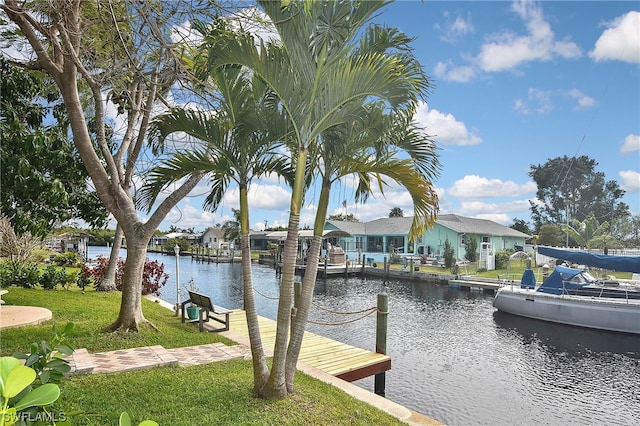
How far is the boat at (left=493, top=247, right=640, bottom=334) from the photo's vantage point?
14.1 meters

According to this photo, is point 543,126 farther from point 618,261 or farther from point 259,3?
point 259,3

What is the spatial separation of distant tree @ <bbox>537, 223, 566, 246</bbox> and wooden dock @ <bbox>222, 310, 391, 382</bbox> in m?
37.1

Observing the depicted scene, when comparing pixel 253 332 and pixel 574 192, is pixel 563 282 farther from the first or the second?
pixel 574 192

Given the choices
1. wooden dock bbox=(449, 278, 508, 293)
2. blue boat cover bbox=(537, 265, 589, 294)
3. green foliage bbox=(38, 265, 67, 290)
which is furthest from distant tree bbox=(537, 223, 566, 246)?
green foliage bbox=(38, 265, 67, 290)

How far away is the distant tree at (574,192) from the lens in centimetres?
4809

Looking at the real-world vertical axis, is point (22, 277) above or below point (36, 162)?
below

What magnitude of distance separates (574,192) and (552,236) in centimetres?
1528

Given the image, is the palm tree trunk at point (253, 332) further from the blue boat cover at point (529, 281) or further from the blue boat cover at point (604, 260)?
the blue boat cover at point (529, 281)

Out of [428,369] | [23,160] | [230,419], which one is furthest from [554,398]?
[23,160]

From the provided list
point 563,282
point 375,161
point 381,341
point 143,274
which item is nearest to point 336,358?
point 381,341

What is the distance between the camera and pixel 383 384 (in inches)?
309

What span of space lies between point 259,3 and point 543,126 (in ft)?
89.8

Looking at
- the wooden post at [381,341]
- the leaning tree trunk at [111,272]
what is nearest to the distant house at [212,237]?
the leaning tree trunk at [111,272]

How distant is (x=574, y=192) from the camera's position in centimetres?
4975
